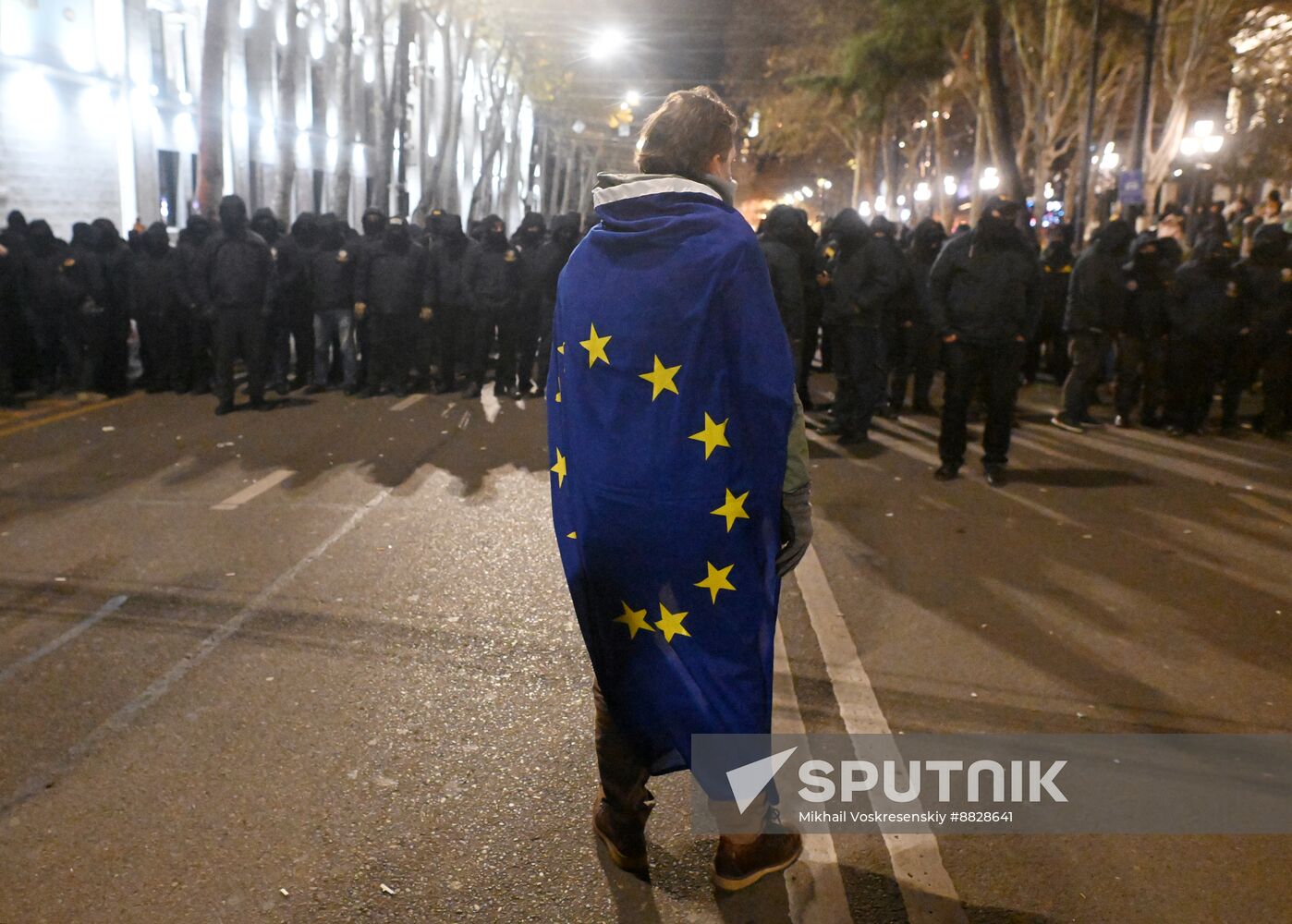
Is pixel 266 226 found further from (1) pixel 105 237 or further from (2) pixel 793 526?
(2) pixel 793 526

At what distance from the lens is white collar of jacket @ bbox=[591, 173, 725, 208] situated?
292 centimetres

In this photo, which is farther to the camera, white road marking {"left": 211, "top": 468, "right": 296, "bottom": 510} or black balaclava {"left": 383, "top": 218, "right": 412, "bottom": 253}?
black balaclava {"left": 383, "top": 218, "right": 412, "bottom": 253}

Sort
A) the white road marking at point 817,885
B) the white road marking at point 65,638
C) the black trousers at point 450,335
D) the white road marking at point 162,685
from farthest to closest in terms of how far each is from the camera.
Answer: the black trousers at point 450,335
the white road marking at point 65,638
the white road marking at point 162,685
the white road marking at point 817,885

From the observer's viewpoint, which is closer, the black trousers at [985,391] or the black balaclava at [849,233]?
the black trousers at [985,391]

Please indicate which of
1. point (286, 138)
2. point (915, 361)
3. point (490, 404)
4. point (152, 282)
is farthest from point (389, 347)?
point (286, 138)

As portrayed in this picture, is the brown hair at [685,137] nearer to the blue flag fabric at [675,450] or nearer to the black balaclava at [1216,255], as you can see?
the blue flag fabric at [675,450]

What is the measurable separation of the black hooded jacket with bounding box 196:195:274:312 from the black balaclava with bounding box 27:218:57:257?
1.97 meters

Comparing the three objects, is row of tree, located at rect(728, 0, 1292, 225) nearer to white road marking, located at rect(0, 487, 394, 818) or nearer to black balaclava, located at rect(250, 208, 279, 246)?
black balaclava, located at rect(250, 208, 279, 246)

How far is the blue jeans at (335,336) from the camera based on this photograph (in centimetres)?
1273

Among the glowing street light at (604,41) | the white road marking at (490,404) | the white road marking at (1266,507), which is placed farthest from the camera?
the glowing street light at (604,41)

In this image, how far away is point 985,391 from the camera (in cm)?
862

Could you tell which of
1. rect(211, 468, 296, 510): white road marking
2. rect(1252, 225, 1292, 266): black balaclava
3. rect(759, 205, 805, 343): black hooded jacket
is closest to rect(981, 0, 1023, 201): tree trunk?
rect(1252, 225, 1292, 266): black balaclava

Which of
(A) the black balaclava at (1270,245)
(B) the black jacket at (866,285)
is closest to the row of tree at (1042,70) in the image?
(A) the black balaclava at (1270,245)

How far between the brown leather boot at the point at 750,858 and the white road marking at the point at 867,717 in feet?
1.23
